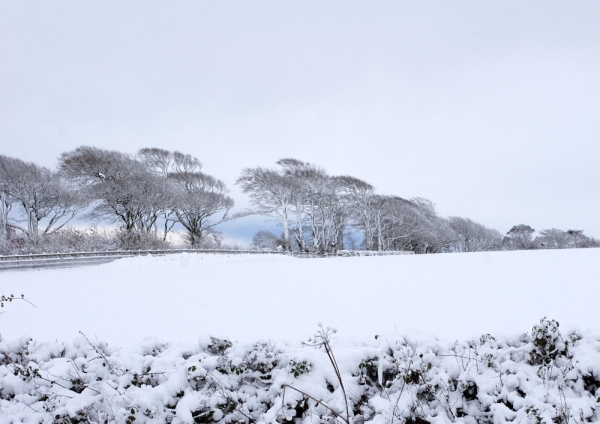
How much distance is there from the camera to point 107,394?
9.60ft

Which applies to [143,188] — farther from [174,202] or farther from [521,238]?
[521,238]

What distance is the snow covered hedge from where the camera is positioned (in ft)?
8.67

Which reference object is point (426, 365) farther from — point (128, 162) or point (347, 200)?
point (347, 200)

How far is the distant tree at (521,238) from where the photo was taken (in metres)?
49.8

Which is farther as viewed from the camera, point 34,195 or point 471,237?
point 471,237

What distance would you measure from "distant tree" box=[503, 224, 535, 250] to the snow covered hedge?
56059mm

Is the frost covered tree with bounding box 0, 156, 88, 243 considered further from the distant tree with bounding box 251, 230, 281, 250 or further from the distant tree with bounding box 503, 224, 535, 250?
the distant tree with bounding box 503, 224, 535, 250

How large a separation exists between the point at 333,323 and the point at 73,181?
26.7 metres

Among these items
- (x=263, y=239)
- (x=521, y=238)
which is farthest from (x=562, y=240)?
(x=263, y=239)

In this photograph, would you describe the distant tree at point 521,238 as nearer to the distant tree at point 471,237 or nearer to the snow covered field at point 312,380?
the distant tree at point 471,237

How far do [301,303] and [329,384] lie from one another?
5145 mm

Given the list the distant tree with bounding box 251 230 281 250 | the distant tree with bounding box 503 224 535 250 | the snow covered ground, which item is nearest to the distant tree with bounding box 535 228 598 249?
the distant tree with bounding box 503 224 535 250

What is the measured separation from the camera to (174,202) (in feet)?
91.0

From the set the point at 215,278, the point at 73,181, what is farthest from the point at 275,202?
the point at 215,278
